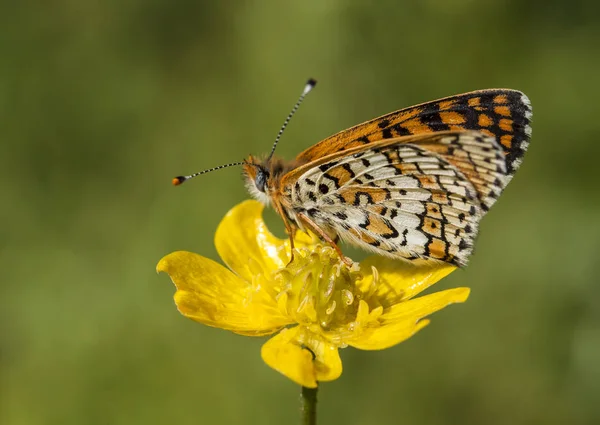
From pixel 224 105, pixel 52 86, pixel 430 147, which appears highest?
pixel 52 86

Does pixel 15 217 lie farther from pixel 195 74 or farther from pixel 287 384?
pixel 287 384

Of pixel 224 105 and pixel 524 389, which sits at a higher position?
pixel 224 105

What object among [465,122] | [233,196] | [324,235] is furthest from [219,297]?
[233,196]

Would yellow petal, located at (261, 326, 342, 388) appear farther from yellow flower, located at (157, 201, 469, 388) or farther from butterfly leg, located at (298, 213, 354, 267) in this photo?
butterfly leg, located at (298, 213, 354, 267)

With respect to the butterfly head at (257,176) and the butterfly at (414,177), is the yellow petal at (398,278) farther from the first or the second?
the butterfly head at (257,176)

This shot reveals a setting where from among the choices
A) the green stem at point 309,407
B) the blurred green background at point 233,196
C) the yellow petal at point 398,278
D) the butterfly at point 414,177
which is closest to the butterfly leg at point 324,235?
the butterfly at point 414,177

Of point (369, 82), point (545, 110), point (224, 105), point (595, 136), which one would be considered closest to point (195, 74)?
point (224, 105)
